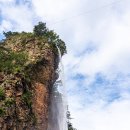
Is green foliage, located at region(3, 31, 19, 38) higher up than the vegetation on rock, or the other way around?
green foliage, located at region(3, 31, 19, 38)

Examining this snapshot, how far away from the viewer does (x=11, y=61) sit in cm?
4238

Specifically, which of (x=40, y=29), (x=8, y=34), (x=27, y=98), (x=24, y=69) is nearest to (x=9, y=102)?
(x=27, y=98)

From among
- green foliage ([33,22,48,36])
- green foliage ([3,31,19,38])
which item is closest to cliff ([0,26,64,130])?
green foliage ([3,31,19,38])

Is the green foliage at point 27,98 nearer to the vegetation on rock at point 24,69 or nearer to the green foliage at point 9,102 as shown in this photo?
the vegetation on rock at point 24,69

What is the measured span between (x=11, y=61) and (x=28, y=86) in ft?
10.0

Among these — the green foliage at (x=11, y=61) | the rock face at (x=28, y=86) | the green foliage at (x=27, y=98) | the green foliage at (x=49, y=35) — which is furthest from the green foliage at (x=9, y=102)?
the green foliage at (x=49, y=35)

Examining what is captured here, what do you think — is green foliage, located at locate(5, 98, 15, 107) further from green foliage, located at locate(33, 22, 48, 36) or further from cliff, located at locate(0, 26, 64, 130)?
green foliage, located at locate(33, 22, 48, 36)

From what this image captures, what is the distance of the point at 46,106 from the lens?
1678 inches

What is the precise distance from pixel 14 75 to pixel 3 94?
2.91 metres

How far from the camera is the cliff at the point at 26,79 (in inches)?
1494

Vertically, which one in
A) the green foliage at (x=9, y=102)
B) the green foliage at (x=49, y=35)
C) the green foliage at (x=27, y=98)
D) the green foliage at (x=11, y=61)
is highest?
the green foliage at (x=49, y=35)

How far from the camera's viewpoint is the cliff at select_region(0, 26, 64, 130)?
3794 centimetres

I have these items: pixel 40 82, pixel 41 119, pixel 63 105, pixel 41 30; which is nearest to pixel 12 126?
pixel 41 119

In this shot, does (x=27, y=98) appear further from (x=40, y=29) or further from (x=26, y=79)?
Answer: (x=40, y=29)
